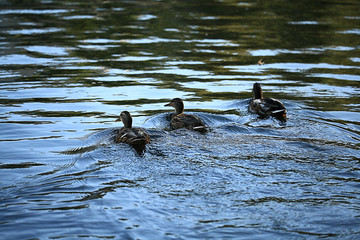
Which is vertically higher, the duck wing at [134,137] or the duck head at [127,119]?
the duck head at [127,119]

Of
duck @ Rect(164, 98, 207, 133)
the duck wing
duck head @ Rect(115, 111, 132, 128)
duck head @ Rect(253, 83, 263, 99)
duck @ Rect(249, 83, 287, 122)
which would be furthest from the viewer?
duck head @ Rect(253, 83, 263, 99)

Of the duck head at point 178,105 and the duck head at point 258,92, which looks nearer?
the duck head at point 178,105

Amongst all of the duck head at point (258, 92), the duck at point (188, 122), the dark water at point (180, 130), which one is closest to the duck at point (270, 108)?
the dark water at point (180, 130)

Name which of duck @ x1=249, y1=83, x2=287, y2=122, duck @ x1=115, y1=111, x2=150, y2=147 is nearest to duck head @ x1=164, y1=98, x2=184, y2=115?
duck @ x1=249, y1=83, x2=287, y2=122

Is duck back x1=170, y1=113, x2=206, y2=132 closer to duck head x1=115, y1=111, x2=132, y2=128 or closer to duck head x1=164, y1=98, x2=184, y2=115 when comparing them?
duck head x1=164, y1=98, x2=184, y2=115

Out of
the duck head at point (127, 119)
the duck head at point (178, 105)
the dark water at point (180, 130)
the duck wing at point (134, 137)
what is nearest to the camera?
the dark water at point (180, 130)

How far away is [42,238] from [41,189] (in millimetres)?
1298

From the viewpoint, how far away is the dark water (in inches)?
240

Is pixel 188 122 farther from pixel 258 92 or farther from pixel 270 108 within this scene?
pixel 258 92

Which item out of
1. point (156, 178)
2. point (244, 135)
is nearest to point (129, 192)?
point (156, 178)

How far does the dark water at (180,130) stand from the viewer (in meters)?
6.10

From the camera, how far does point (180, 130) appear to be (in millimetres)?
9844

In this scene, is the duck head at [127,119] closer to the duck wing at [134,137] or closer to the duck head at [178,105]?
the duck wing at [134,137]

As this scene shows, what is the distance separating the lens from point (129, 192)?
6.76m
